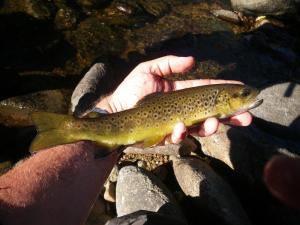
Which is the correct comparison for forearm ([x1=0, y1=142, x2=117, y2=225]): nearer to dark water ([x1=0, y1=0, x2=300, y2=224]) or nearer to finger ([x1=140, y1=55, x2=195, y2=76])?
finger ([x1=140, y1=55, x2=195, y2=76])

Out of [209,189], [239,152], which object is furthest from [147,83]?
[239,152]

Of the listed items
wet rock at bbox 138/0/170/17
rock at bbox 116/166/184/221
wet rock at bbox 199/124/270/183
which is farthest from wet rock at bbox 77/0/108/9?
rock at bbox 116/166/184/221

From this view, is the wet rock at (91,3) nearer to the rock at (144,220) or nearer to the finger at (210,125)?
the finger at (210,125)

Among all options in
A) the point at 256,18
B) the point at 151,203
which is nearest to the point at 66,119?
the point at 151,203

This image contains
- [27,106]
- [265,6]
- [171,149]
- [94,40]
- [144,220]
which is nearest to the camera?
[144,220]

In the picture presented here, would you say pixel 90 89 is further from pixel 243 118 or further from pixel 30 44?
pixel 243 118

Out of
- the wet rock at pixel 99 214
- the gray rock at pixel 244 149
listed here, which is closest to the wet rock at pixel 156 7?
the gray rock at pixel 244 149
